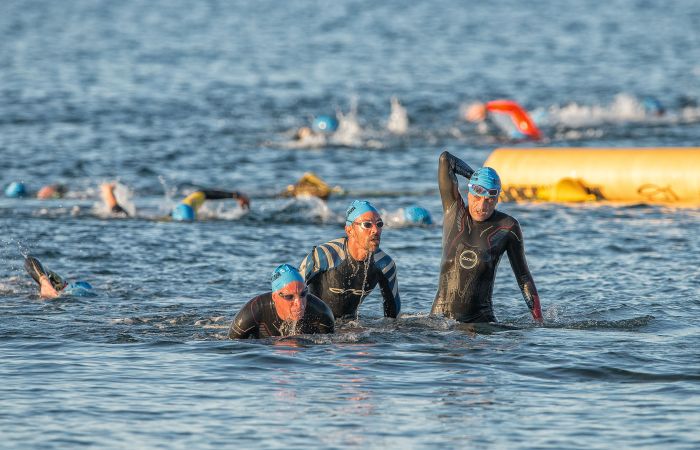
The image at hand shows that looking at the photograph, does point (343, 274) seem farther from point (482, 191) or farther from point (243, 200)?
point (243, 200)

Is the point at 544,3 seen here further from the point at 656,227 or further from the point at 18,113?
the point at 656,227

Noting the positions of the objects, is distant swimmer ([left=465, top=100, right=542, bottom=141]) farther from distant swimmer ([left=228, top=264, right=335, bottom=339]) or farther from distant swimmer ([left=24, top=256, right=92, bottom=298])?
distant swimmer ([left=228, top=264, right=335, bottom=339])

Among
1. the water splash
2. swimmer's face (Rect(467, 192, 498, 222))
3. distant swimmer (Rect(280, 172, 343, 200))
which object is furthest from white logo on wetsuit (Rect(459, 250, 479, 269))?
the water splash

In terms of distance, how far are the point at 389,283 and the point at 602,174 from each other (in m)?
9.99

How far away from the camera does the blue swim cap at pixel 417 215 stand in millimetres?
20719

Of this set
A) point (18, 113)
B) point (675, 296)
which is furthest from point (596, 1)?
point (675, 296)

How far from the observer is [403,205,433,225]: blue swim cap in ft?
68.0

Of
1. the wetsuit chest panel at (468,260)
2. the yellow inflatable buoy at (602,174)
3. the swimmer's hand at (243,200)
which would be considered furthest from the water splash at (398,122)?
the wetsuit chest panel at (468,260)

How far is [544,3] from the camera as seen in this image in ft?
285

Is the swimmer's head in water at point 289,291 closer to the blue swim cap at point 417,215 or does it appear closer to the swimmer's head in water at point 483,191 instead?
the swimmer's head in water at point 483,191

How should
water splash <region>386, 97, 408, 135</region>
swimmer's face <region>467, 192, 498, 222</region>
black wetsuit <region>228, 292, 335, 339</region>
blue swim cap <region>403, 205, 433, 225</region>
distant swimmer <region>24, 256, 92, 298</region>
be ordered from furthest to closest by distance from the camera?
water splash <region>386, 97, 408, 135</region>
blue swim cap <region>403, 205, 433, 225</region>
distant swimmer <region>24, 256, 92, 298</region>
swimmer's face <region>467, 192, 498, 222</region>
black wetsuit <region>228, 292, 335, 339</region>

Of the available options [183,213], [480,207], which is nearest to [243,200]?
[183,213]

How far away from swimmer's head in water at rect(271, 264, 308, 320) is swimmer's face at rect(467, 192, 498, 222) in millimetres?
1986

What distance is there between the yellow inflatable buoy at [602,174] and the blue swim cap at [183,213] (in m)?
5.46
